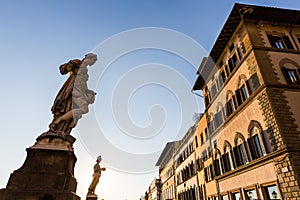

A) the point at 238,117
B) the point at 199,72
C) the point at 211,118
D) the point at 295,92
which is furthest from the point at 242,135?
the point at 199,72

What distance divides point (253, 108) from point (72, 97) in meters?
12.1

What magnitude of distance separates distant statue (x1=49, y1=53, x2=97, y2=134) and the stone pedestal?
0.45 meters

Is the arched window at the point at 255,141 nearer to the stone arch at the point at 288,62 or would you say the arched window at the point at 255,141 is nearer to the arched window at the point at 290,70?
the arched window at the point at 290,70

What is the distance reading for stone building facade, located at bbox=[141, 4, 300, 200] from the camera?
34.1 ft

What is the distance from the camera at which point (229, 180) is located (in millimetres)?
15805

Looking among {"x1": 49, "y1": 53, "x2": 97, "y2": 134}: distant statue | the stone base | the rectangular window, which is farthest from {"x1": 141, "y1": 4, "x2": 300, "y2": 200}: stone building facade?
the stone base

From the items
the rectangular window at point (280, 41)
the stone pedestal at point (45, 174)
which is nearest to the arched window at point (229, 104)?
the rectangular window at point (280, 41)

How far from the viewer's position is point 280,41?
14.9 m

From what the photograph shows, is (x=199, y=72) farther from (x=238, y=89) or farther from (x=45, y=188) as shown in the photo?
(x=45, y=188)

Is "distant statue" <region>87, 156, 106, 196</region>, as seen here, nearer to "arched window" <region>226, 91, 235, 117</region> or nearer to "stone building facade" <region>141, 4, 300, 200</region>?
"stone building facade" <region>141, 4, 300, 200</region>

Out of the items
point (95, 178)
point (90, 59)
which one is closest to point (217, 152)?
point (95, 178)

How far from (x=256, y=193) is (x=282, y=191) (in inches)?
103

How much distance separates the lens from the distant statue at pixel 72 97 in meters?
4.85

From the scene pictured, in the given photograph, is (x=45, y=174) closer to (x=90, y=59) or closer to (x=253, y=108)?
(x=90, y=59)
